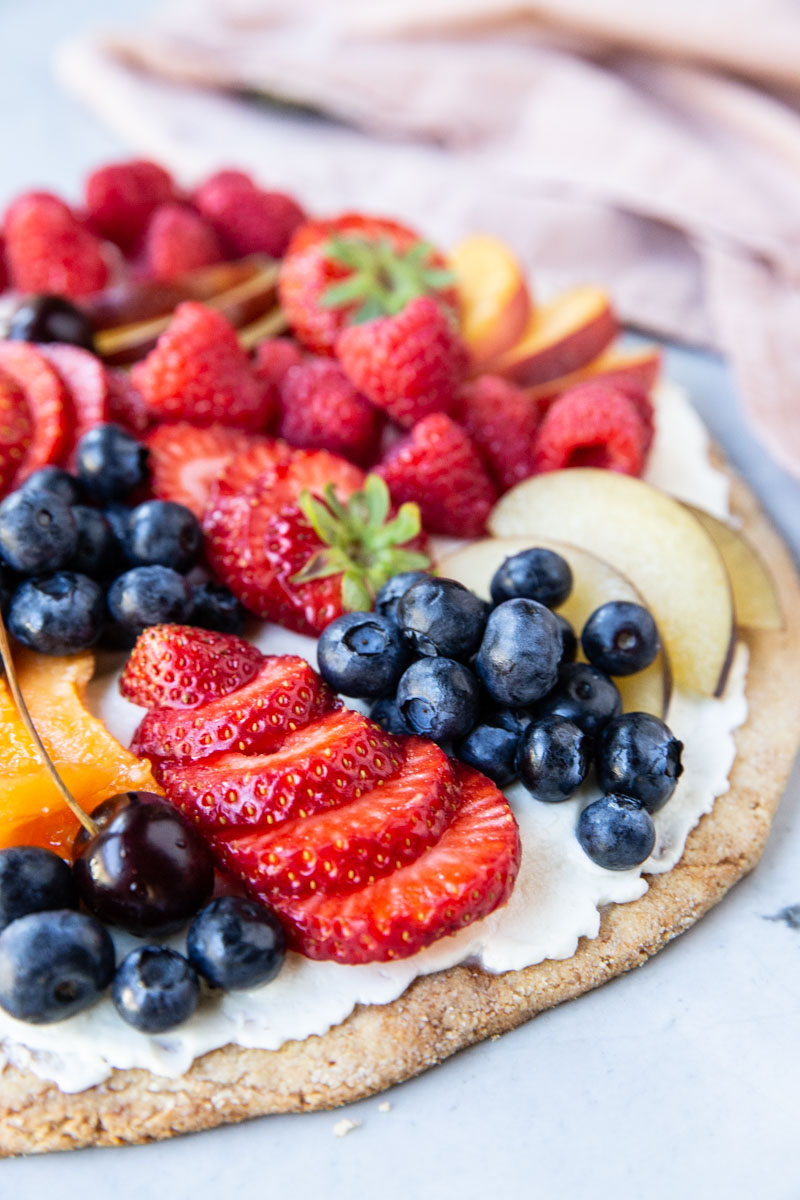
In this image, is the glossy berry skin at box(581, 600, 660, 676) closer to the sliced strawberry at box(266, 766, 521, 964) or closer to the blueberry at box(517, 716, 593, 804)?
the blueberry at box(517, 716, 593, 804)

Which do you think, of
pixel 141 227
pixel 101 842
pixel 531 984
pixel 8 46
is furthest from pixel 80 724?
pixel 8 46

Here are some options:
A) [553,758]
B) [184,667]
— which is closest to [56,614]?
[184,667]

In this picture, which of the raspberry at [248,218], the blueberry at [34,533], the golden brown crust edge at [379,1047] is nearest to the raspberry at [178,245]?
the raspberry at [248,218]

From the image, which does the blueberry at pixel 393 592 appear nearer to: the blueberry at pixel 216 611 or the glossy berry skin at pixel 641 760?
the blueberry at pixel 216 611

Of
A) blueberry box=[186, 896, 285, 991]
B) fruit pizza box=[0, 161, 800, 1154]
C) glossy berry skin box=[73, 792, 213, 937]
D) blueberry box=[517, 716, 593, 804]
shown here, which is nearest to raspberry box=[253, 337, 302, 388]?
fruit pizza box=[0, 161, 800, 1154]

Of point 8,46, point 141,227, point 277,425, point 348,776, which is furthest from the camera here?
point 8,46

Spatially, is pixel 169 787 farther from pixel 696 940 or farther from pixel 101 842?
pixel 696 940

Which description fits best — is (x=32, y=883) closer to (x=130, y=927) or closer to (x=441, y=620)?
(x=130, y=927)
